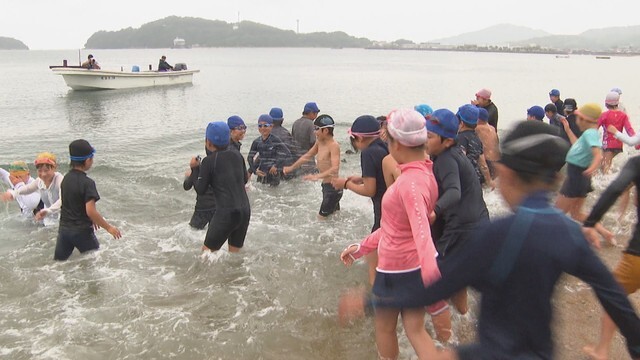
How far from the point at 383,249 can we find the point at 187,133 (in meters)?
16.6

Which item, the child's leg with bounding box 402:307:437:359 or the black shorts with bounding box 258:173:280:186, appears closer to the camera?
the child's leg with bounding box 402:307:437:359

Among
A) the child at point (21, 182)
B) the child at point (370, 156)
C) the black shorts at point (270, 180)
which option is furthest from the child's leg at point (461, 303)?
the child at point (21, 182)

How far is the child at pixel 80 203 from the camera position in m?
5.15

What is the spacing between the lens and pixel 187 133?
18734 mm

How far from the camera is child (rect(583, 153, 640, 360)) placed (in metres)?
3.26

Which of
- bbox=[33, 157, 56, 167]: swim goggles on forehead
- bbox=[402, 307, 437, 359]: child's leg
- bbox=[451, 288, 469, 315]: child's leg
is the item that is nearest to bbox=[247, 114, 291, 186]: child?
bbox=[33, 157, 56, 167]: swim goggles on forehead

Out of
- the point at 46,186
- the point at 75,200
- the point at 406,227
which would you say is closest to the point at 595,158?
the point at 406,227

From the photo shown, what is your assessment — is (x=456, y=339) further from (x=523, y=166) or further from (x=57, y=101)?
(x=57, y=101)

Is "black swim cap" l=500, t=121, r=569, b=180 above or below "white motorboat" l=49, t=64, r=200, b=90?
below

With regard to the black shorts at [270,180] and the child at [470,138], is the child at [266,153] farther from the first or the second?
the child at [470,138]

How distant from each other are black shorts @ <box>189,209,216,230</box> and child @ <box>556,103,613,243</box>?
15.6 ft

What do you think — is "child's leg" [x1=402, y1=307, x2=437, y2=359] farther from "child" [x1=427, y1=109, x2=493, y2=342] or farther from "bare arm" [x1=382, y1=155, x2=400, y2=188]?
"bare arm" [x1=382, y1=155, x2=400, y2=188]

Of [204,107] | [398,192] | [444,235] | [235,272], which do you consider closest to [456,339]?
[444,235]

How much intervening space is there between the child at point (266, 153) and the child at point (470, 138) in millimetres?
3661
